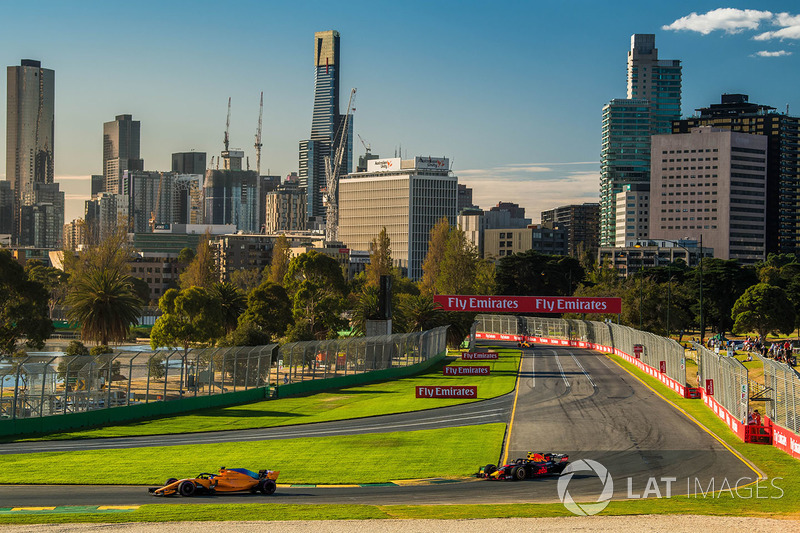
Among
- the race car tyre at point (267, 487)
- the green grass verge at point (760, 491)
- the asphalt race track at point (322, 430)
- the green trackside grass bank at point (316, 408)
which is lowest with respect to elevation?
the green trackside grass bank at point (316, 408)

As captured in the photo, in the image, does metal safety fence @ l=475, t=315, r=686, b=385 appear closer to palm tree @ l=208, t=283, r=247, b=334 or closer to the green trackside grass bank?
the green trackside grass bank

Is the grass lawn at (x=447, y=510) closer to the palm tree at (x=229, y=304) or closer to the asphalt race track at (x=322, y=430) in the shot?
the asphalt race track at (x=322, y=430)

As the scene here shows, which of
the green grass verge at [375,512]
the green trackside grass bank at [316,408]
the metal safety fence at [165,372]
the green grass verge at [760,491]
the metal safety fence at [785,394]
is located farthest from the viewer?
the green trackside grass bank at [316,408]

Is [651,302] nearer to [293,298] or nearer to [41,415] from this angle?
[293,298]

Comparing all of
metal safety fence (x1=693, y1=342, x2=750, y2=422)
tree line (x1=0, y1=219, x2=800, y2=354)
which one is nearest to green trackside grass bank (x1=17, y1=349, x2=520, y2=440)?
metal safety fence (x1=693, y1=342, x2=750, y2=422)

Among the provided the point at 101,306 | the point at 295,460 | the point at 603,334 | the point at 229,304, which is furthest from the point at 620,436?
the point at 603,334

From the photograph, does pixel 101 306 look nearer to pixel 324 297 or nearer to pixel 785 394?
pixel 324 297

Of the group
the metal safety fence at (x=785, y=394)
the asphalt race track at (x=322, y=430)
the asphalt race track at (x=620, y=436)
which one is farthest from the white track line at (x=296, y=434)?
the metal safety fence at (x=785, y=394)

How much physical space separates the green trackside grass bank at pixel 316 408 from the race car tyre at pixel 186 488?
16635 mm

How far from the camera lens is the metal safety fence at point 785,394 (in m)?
36.2

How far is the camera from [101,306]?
8188 cm

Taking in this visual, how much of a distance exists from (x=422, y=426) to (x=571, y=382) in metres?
23.8

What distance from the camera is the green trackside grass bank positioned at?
1918 inches

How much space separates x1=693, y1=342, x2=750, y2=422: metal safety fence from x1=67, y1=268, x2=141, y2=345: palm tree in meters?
53.6
